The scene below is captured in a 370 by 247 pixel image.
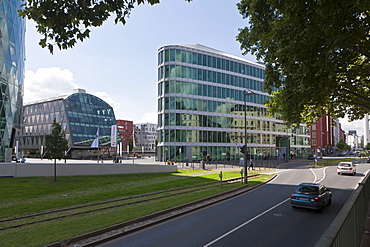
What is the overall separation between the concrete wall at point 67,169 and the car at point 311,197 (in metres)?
23.5

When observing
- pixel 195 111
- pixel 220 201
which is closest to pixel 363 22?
pixel 220 201

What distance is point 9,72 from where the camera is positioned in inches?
1420

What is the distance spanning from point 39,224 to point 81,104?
70.4 m

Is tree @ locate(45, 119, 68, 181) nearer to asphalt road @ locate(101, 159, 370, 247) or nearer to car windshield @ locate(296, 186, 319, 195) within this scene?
asphalt road @ locate(101, 159, 370, 247)

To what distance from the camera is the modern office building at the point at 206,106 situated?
5550 cm

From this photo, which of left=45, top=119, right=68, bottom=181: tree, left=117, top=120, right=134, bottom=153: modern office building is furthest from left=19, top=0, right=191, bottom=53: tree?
left=117, top=120, right=134, bottom=153: modern office building

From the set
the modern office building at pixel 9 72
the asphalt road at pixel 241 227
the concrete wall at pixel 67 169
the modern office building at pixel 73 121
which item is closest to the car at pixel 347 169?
the asphalt road at pixel 241 227

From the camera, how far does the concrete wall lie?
86.2 ft

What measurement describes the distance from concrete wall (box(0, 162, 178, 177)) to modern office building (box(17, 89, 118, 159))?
40222 millimetres

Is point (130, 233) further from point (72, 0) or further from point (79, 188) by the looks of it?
point (79, 188)

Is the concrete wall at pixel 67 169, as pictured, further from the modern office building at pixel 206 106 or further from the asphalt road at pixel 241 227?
the modern office building at pixel 206 106

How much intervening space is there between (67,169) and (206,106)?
122 ft

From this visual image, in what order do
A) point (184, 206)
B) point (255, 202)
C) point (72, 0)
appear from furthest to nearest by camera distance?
1. point (255, 202)
2. point (184, 206)
3. point (72, 0)

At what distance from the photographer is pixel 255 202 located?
16.4m
